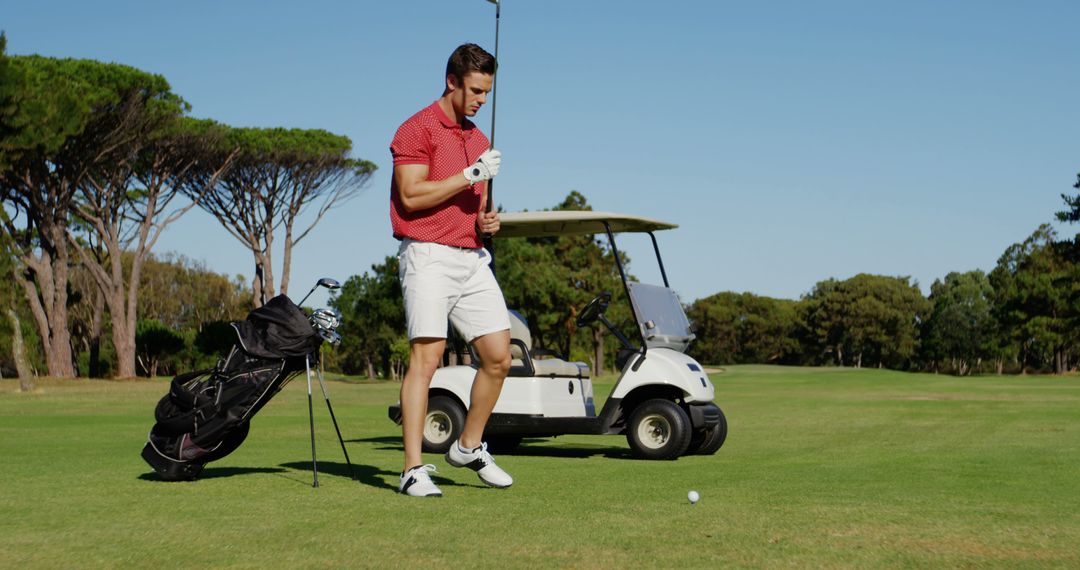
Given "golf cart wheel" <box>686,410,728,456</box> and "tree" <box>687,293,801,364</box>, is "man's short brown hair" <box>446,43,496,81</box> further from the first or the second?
"tree" <box>687,293,801,364</box>

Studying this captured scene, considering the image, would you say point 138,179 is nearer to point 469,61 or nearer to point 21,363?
point 21,363

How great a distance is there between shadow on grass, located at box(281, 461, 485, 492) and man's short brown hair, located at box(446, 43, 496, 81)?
6.90 ft

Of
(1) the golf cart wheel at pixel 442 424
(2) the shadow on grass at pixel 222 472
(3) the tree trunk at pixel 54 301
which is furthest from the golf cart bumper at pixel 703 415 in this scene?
(3) the tree trunk at pixel 54 301

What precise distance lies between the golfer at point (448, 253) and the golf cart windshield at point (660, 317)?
3396mm

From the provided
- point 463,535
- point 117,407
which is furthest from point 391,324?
point 463,535

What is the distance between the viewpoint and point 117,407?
785 inches

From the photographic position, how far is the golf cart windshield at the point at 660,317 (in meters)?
9.47

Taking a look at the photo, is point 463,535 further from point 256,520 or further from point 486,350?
point 486,350

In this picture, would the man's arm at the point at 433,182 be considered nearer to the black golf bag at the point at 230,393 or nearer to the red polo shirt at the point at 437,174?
the red polo shirt at the point at 437,174

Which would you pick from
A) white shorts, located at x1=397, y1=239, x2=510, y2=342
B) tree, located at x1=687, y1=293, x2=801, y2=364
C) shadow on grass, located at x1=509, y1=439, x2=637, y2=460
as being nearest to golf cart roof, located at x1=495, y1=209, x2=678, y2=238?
shadow on grass, located at x1=509, y1=439, x2=637, y2=460

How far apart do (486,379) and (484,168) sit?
1068mm

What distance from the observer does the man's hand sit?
6.09 m

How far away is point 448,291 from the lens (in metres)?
5.91

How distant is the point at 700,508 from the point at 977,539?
48.9 inches
